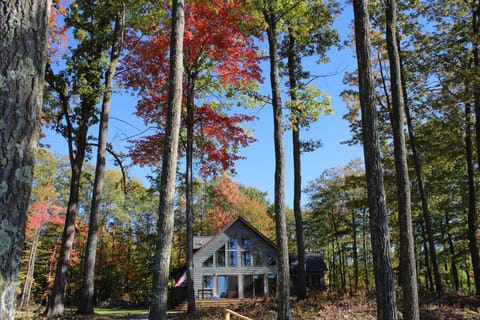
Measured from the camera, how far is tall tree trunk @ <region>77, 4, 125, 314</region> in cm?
962

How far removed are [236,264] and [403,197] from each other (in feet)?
58.6

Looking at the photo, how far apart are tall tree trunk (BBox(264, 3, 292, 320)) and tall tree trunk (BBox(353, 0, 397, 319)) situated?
2.61 m

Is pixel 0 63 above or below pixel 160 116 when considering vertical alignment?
below

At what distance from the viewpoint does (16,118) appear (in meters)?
1.61

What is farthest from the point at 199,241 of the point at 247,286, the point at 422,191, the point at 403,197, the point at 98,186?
the point at 403,197

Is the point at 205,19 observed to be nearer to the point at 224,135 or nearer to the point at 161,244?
the point at 224,135

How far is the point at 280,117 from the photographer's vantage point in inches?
356

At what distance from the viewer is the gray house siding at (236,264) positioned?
23172 millimetres

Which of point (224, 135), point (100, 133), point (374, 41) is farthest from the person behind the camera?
point (224, 135)

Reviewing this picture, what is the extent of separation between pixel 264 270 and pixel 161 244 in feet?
64.8

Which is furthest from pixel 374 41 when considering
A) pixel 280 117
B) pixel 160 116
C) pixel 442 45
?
pixel 160 116

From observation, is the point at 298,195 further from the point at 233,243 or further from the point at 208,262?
the point at 208,262

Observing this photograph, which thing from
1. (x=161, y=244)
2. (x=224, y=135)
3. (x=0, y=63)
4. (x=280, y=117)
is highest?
(x=224, y=135)

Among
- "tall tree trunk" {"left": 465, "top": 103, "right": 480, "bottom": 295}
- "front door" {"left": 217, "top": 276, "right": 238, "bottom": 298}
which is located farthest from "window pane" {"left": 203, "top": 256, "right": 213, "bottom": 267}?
"tall tree trunk" {"left": 465, "top": 103, "right": 480, "bottom": 295}
